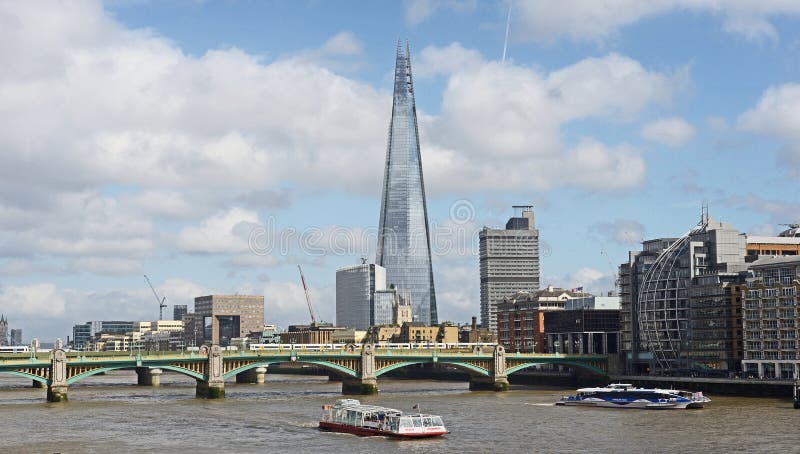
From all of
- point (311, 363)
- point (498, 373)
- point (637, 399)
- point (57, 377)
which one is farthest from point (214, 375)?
point (637, 399)

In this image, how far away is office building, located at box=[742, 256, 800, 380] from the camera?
168 m

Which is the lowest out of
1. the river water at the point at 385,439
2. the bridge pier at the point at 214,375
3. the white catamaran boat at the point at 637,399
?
the river water at the point at 385,439

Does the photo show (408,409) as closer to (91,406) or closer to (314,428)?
(314,428)

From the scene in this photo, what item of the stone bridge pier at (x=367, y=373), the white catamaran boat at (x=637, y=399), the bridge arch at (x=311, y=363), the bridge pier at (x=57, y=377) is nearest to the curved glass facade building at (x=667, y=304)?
the white catamaran boat at (x=637, y=399)

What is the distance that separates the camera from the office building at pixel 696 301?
182 m

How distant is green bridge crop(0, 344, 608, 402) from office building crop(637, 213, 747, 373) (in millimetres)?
16784

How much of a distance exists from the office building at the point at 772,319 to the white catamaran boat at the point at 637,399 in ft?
77.5

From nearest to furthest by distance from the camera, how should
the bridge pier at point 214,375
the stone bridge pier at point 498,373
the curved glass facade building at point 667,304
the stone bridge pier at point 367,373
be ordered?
the bridge pier at point 214,375, the stone bridge pier at point 367,373, the stone bridge pier at point 498,373, the curved glass facade building at point 667,304

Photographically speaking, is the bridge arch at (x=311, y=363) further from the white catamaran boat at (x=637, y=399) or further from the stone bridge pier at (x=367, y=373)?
the white catamaran boat at (x=637, y=399)

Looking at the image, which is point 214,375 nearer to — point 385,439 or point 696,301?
point 385,439

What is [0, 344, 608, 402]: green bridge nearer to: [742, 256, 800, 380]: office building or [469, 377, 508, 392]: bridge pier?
[469, 377, 508, 392]: bridge pier

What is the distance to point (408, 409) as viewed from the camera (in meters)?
144

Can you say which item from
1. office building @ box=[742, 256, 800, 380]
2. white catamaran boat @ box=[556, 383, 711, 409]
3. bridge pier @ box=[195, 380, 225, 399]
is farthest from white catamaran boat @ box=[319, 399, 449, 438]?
office building @ box=[742, 256, 800, 380]

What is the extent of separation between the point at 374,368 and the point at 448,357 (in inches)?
629
